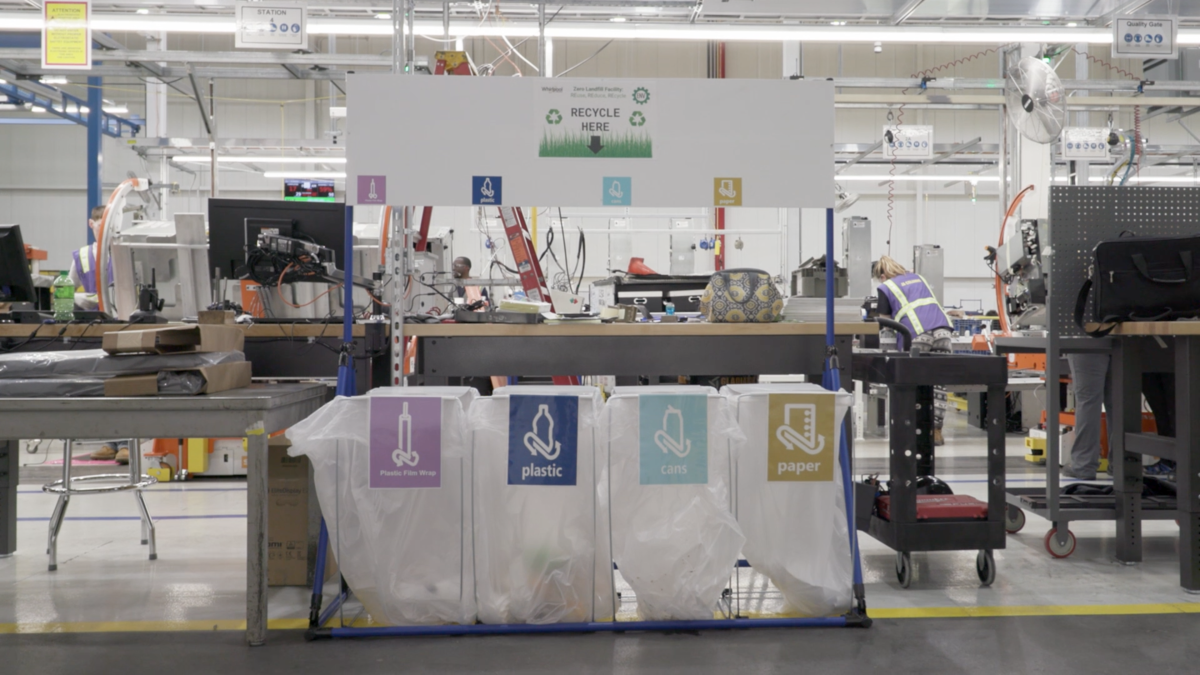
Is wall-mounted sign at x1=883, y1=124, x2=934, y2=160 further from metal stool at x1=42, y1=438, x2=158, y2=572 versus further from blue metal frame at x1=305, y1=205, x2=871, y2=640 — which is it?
metal stool at x1=42, y1=438, x2=158, y2=572

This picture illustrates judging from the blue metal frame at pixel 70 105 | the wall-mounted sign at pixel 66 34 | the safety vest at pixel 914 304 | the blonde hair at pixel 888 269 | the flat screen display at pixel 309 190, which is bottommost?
the safety vest at pixel 914 304

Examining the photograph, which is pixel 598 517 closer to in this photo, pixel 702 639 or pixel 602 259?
pixel 702 639

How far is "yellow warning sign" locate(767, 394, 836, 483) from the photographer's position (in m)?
2.52

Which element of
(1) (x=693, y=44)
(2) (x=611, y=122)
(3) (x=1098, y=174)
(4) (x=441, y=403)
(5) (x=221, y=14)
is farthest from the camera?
(1) (x=693, y=44)

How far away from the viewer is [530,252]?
14.4 ft

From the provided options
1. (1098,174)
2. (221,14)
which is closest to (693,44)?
(1098,174)

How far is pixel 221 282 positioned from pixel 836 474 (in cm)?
257

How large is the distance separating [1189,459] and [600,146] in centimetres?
239

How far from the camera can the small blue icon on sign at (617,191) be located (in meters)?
2.77

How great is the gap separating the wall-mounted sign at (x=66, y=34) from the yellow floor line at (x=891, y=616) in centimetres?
550

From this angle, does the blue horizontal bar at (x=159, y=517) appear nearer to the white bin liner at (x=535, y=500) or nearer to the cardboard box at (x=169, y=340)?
the cardboard box at (x=169, y=340)

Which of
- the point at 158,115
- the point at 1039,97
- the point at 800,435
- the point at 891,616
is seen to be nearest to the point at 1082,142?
the point at 1039,97

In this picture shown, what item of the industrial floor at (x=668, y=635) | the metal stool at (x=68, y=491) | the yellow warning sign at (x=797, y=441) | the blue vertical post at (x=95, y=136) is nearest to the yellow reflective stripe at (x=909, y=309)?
the industrial floor at (x=668, y=635)

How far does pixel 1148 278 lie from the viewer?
3133 millimetres
